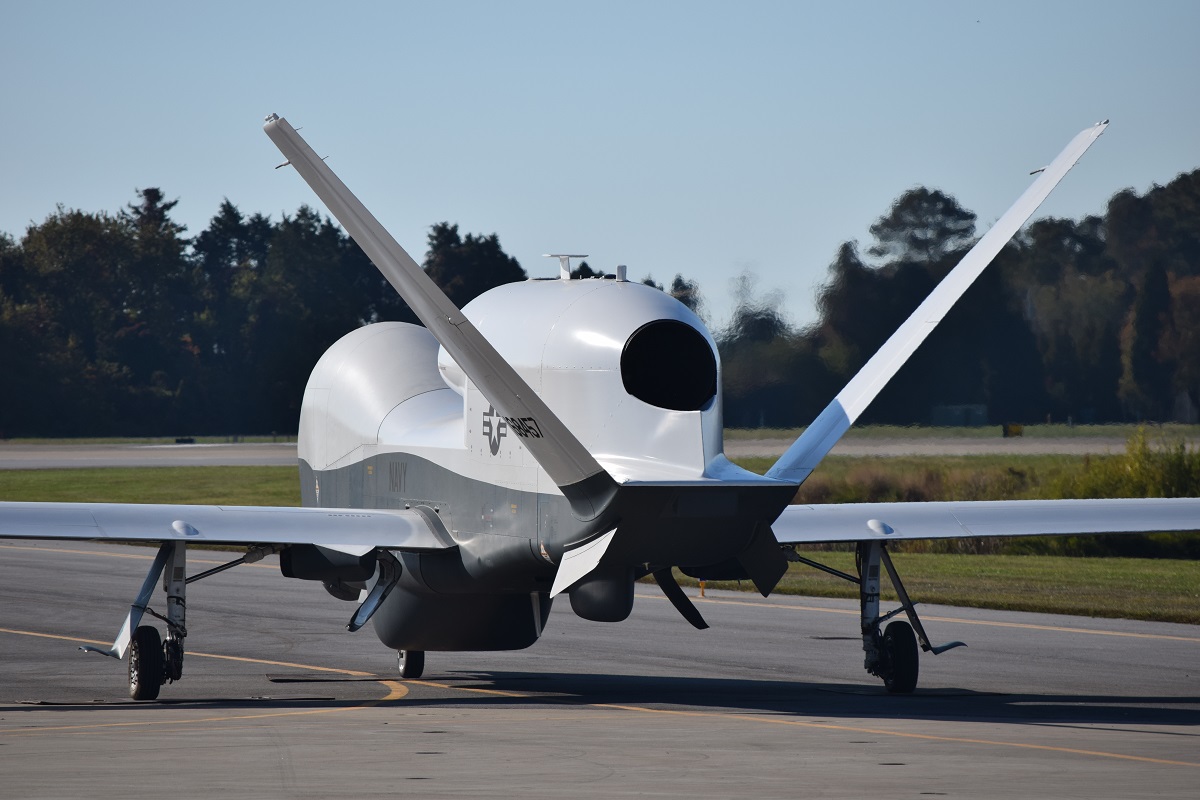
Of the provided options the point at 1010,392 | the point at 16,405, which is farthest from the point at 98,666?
the point at 16,405

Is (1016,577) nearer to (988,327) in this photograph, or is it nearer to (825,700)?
(988,327)

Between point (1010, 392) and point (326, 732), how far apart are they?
3227cm

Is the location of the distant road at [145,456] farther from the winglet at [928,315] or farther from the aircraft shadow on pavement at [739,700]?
the winglet at [928,315]

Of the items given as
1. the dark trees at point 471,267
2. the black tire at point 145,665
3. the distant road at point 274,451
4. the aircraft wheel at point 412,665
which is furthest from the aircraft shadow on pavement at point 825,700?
the dark trees at point 471,267

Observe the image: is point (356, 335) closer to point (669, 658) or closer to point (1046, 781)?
point (669, 658)

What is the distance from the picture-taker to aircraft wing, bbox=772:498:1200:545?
17953mm

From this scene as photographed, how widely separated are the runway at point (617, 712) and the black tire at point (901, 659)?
20 centimetres

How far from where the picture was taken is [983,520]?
727 inches

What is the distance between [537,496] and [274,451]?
69.1 meters

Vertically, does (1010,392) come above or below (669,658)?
above

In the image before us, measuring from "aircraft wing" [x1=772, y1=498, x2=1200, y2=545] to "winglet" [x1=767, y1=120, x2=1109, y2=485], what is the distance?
1155mm

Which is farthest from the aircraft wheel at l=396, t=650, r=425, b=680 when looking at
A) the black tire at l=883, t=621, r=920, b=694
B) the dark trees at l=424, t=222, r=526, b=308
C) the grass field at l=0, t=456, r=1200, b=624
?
the dark trees at l=424, t=222, r=526, b=308

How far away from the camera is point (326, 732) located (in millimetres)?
14656

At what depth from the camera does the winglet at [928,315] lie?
17.5 meters
